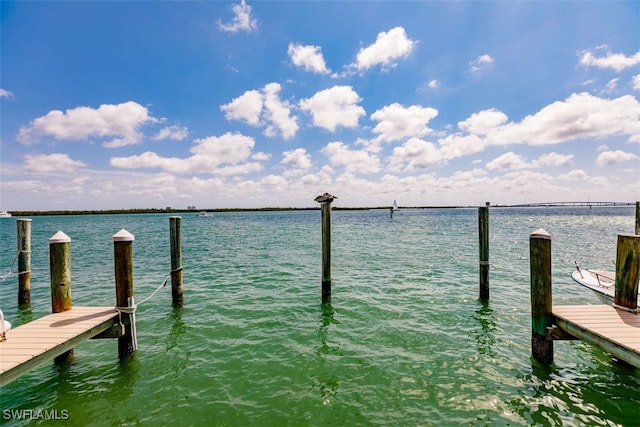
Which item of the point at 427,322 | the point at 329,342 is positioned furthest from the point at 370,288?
the point at 329,342

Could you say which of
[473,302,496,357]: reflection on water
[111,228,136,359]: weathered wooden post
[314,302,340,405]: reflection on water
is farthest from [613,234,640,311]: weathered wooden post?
[111,228,136,359]: weathered wooden post

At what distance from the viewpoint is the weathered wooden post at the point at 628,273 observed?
6266mm

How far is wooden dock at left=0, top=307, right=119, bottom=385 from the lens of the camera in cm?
457

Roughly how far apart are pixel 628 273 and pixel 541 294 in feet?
6.21

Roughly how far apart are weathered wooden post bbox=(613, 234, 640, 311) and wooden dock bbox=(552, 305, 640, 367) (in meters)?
0.24

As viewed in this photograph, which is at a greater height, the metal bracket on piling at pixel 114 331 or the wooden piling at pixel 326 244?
the wooden piling at pixel 326 244

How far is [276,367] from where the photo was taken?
6508 mm

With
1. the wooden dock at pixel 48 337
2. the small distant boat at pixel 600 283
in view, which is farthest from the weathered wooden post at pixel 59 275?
the small distant boat at pixel 600 283

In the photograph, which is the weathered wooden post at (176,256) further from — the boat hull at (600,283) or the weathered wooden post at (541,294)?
the boat hull at (600,283)

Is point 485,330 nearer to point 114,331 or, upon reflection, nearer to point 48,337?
point 114,331

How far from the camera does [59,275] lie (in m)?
6.73

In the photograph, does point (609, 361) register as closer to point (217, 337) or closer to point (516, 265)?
point (217, 337)

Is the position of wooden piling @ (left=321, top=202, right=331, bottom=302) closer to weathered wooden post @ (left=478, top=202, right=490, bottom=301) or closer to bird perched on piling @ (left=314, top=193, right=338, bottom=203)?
bird perched on piling @ (left=314, top=193, right=338, bottom=203)

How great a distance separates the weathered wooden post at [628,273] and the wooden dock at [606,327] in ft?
0.77
